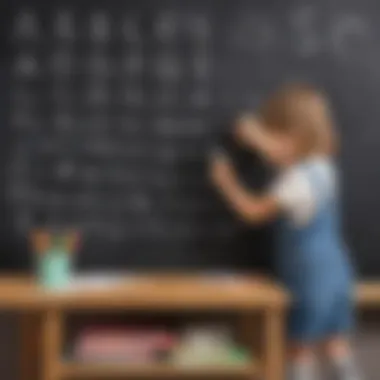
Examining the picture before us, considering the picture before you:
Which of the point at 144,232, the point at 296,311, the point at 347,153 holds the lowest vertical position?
the point at 296,311

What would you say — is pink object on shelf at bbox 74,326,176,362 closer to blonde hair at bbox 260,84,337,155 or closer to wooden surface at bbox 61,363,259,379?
wooden surface at bbox 61,363,259,379

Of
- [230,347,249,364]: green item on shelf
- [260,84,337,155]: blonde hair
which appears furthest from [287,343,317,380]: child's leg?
[260,84,337,155]: blonde hair

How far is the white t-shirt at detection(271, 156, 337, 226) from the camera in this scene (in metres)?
3.30

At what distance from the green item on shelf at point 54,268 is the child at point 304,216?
58 centimetres

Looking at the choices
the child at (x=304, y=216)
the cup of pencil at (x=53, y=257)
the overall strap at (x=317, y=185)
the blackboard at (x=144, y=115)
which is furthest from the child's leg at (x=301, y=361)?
the cup of pencil at (x=53, y=257)

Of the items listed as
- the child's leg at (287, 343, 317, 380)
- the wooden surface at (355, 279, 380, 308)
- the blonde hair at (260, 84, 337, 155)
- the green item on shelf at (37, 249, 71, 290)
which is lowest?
the child's leg at (287, 343, 317, 380)

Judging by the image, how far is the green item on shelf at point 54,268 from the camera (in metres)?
3.24

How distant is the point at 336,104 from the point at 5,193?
1.09 metres

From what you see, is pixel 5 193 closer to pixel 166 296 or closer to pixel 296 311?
pixel 166 296

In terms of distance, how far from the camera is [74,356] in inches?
129

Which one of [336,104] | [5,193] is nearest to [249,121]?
[336,104]

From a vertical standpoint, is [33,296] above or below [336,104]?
Result: below

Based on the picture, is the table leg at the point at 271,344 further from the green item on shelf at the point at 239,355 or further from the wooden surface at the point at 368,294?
the wooden surface at the point at 368,294

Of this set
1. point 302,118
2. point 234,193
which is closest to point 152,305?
point 234,193
